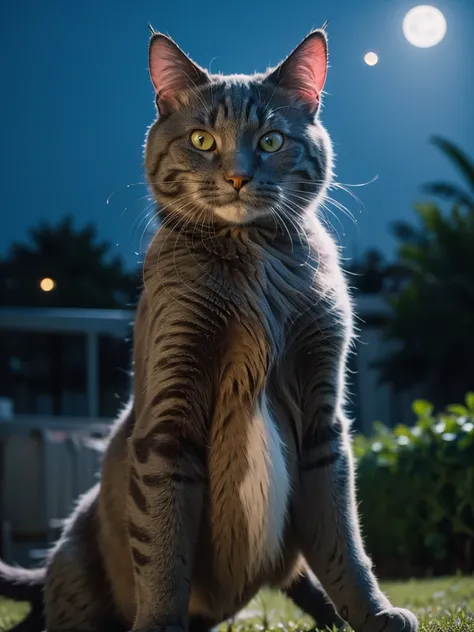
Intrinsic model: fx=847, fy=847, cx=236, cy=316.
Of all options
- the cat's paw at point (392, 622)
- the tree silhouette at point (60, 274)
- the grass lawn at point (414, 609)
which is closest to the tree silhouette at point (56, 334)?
the tree silhouette at point (60, 274)

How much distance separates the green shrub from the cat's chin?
2.64m

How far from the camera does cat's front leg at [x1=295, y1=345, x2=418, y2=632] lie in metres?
Answer: 2.15

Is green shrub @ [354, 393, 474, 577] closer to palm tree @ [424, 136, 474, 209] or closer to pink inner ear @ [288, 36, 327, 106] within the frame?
pink inner ear @ [288, 36, 327, 106]

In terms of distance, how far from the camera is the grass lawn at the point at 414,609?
2.24 metres

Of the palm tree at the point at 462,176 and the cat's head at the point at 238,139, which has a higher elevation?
the palm tree at the point at 462,176

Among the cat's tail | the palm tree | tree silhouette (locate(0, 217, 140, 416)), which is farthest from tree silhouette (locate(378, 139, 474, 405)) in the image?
the cat's tail

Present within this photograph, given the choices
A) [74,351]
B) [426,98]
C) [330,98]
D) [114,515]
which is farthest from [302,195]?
[74,351]

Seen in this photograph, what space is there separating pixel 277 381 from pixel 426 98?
114 inches

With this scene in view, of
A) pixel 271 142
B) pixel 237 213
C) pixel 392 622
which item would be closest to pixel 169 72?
pixel 271 142

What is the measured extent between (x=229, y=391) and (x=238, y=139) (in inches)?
27.1

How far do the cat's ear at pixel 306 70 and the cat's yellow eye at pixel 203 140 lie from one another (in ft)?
0.97

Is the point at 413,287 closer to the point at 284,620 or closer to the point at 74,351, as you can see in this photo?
the point at 74,351

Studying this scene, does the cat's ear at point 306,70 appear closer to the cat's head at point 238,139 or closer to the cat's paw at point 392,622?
the cat's head at point 238,139

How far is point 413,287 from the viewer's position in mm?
12469
